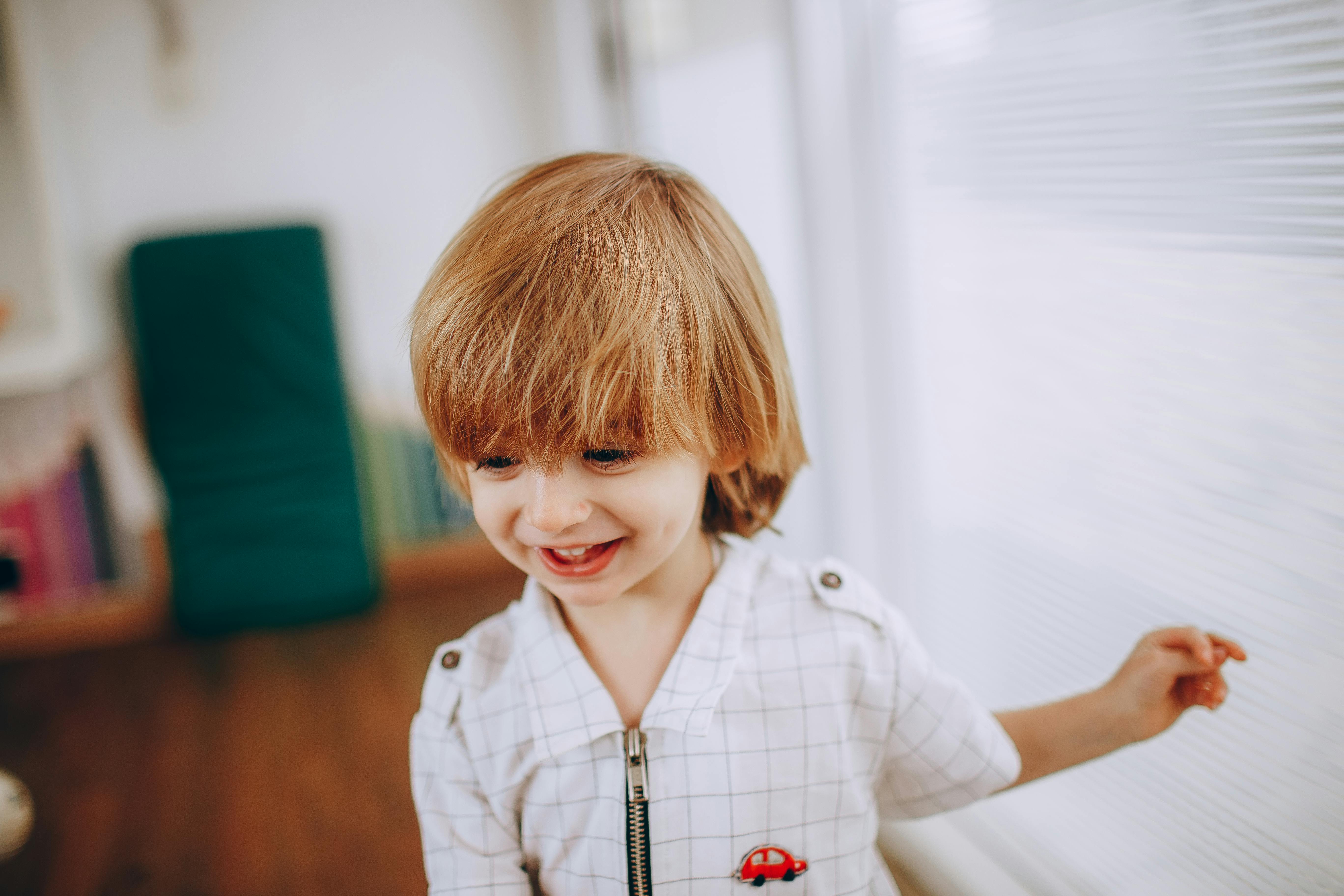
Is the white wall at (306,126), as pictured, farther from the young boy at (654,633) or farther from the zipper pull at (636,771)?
the zipper pull at (636,771)

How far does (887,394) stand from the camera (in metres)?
1.23

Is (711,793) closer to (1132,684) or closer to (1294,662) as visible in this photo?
(1132,684)

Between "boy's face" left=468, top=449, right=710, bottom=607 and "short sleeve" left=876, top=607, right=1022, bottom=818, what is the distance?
21 centimetres

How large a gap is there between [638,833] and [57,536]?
2290mm

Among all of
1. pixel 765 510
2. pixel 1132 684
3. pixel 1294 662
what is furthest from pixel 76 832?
pixel 1294 662

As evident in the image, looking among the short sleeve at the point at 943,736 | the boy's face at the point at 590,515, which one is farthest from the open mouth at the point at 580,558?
the short sleeve at the point at 943,736

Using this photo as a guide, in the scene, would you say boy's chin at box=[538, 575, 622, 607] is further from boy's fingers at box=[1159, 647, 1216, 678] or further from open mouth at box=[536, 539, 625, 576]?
boy's fingers at box=[1159, 647, 1216, 678]

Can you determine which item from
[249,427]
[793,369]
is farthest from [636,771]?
[249,427]

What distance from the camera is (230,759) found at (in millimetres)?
1759

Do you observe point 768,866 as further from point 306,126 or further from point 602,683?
point 306,126

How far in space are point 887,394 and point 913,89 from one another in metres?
0.40

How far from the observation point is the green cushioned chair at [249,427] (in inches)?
85.0

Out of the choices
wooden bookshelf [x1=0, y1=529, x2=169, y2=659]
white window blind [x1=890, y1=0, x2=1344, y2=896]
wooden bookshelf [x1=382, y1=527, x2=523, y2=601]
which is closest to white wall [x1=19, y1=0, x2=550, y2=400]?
wooden bookshelf [x1=382, y1=527, x2=523, y2=601]

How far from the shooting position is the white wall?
84.3 inches
